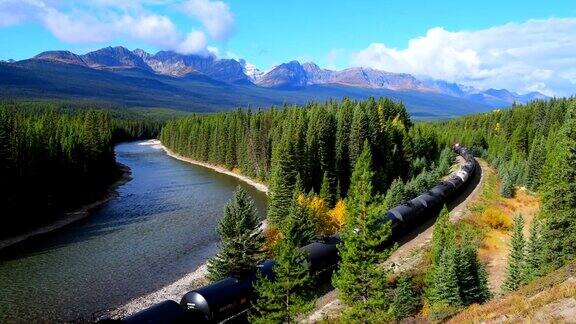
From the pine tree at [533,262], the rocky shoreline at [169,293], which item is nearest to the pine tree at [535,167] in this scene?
the pine tree at [533,262]

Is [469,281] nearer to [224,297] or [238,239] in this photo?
[238,239]

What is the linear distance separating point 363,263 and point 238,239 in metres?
12.1

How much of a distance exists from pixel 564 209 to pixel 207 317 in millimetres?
27335

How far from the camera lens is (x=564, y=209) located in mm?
34031

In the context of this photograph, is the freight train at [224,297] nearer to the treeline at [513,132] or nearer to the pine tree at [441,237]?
the pine tree at [441,237]

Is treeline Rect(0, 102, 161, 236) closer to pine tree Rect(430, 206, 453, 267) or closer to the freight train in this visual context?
the freight train

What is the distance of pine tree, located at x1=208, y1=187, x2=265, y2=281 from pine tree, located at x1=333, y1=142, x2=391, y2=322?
9.47m

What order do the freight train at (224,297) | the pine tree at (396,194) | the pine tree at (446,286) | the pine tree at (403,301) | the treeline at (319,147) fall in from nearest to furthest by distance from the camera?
the freight train at (224,297)
the pine tree at (446,286)
the pine tree at (403,301)
the pine tree at (396,194)
the treeline at (319,147)

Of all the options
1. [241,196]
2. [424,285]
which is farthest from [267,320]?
[424,285]

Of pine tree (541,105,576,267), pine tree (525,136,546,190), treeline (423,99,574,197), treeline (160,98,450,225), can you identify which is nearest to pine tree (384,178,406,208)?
treeline (160,98,450,225)

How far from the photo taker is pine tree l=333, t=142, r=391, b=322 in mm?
25766

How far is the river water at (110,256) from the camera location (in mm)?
39719

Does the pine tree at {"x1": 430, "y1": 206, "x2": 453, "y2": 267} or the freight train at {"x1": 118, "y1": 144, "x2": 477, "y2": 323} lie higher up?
the pine tree at {"x1": 430, "y1": 206, "x2": 453, "y2": 267}

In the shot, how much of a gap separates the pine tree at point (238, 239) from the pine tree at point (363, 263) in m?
9.47
